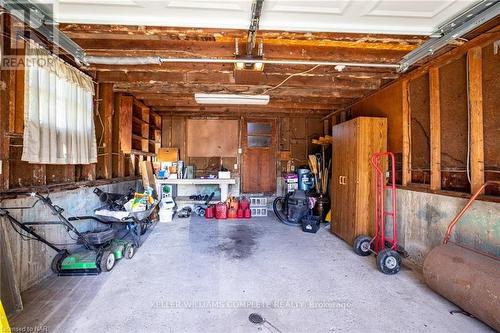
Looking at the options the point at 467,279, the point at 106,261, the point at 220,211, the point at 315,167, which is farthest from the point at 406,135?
the point at 106,261

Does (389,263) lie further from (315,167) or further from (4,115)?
(4,115)

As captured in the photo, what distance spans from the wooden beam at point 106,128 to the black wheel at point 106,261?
1883mm

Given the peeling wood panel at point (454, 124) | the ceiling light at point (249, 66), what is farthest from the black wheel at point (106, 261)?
the peeling wood panel at point (454, 124)

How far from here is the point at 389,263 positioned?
2918 millimetres

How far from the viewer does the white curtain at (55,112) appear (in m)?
2.54

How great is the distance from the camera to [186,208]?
6.00m

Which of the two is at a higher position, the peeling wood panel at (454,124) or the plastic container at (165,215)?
the peeling wood panel at (454,124)

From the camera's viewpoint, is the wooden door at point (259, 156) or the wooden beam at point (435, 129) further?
the wooden door at point (259, 156)

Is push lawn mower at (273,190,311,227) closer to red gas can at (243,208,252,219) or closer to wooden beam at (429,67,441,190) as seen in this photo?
red gas can at (243,208,252,219)

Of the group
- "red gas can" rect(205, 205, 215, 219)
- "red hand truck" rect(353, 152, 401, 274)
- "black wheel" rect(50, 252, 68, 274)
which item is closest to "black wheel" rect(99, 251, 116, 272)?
"black wheel" rect(50, 252, 68, 274)

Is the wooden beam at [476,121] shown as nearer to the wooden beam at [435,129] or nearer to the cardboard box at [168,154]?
the wooden beam at [435,129]

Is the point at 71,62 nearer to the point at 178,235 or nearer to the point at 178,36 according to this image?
the point at 178,36

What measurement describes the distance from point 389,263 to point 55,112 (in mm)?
4287

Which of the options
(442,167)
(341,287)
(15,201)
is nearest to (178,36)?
(15,201)
